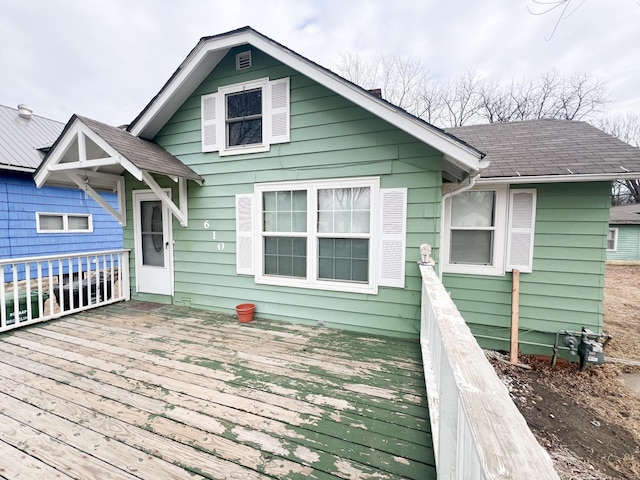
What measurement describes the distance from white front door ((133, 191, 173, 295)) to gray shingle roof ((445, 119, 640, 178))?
5123 millimetres

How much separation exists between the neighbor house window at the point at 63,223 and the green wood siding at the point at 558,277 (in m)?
11.3

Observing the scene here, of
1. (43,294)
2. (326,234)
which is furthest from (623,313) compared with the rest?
(43,294)

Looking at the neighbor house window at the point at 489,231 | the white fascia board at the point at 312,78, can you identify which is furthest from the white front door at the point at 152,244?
the neighbor house window at the point at 489,231

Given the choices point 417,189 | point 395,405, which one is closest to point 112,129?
point 417,189

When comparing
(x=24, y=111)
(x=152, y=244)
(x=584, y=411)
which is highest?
(x=24, y=111)

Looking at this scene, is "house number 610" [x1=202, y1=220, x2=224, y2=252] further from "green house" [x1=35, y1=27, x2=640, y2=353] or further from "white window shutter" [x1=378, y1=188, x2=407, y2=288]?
"white window shutter" [x1=378, y1=188, x2=407, y2=288]

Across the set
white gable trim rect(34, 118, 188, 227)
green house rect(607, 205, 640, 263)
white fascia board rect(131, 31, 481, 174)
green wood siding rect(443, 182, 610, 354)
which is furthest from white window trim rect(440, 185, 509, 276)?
green house rect(607, 205, 640, 263)

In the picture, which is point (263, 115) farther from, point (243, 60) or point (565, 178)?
point (565, 178)

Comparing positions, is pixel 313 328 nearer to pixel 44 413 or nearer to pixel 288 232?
pixel 288 232

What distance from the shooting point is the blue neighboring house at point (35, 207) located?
740 centimetres

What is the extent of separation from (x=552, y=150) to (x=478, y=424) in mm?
5661

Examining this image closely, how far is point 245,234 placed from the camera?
4352mm

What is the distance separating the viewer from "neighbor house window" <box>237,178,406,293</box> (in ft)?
11.9

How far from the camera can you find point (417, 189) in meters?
3.49
